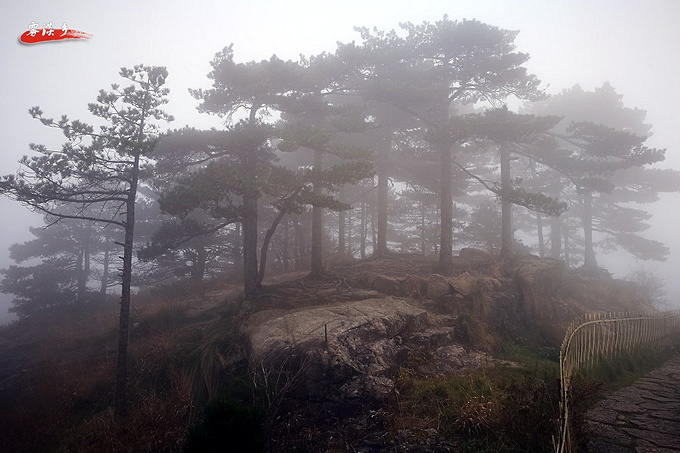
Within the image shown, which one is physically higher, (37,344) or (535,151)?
(535,151)

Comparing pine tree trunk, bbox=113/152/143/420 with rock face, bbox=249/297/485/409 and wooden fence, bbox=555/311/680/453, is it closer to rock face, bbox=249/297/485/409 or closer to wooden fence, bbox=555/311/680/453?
rock face, bbox=249/297/485/409

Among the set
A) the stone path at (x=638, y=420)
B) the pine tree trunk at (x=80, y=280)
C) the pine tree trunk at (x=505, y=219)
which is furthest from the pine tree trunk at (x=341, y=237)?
the pine tree trunk at (x=80, y=280)

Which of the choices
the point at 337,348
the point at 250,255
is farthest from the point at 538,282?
the point at 250,255

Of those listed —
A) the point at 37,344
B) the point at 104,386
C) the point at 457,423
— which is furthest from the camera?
the point at 37,344

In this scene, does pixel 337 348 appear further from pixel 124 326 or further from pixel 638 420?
pixel 124 326

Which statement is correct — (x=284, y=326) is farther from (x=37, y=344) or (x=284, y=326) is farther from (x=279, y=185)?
Answer: (x=37, y=344)

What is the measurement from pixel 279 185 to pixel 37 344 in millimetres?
18054

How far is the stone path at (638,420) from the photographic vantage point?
5.46m

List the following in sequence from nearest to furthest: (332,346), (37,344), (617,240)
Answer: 1. (332,346)
2. (37,344)
3. (617,240)

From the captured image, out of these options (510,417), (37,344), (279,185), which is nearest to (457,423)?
(510,417)

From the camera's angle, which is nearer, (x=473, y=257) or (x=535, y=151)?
(x=473, y=257)

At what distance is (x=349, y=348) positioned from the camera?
8.82m

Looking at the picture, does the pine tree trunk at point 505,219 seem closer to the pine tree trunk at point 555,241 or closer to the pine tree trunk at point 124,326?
the pine tree trunk at point 555,241

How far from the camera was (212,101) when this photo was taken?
15.0 meters
